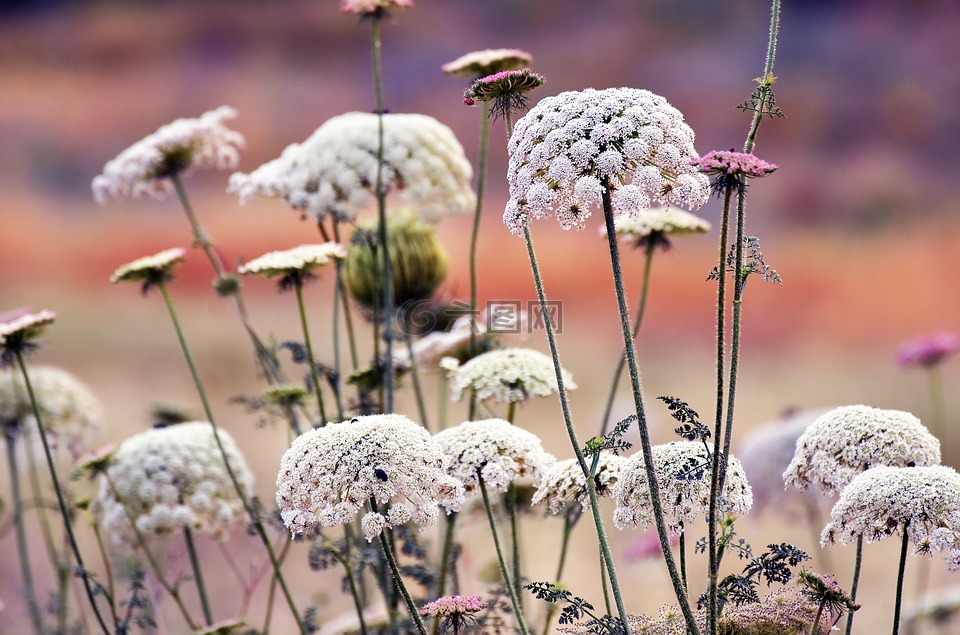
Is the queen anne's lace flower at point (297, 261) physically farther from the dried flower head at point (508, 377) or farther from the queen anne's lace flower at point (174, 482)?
the queen anne's lace flower at point (174, 482)

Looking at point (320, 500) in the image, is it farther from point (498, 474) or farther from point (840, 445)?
point (840, 445)

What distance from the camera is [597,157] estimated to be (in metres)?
2.48

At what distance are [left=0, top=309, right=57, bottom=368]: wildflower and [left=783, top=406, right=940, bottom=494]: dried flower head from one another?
2695mm

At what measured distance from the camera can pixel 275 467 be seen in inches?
313

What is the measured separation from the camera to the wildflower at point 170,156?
4566 millimetres

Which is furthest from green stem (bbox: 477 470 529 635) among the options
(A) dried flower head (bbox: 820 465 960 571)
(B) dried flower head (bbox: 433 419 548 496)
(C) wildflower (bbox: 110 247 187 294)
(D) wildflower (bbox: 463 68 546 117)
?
(C) wildflower (bbox: 110 247 187 294)

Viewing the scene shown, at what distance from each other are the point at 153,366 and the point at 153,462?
6433 mm

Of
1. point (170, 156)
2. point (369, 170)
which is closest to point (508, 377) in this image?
point (369, 170)

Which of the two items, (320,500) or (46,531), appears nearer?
(320,500)

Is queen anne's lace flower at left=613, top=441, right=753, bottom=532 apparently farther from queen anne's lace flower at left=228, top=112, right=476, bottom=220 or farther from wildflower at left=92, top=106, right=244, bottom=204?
wildflower at left=92, top=106, right=244, bottom=204

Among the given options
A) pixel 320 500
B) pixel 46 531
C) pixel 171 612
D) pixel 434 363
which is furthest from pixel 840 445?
pixel 171 612

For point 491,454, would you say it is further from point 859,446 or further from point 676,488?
point 859,446

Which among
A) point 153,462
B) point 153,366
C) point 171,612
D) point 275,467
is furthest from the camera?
point 153,366

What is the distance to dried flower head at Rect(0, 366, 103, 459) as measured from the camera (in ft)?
16.5
